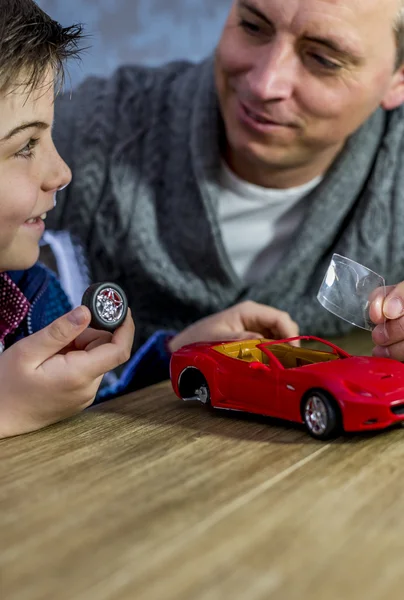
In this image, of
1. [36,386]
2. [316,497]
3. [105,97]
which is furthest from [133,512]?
[105,97]

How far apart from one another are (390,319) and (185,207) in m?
0.73

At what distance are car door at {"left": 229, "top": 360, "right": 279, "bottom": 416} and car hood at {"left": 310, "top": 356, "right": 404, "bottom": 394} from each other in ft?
0.18

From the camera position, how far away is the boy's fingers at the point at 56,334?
75 cm

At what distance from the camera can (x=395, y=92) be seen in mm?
1444

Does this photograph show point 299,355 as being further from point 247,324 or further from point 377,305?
point 247,324

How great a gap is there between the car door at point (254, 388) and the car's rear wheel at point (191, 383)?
0.20 ft

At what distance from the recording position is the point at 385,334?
2.93 feet

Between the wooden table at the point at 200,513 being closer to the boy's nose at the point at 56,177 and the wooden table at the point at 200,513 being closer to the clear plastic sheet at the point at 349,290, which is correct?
the clear plastic sheet at the point at 349,290

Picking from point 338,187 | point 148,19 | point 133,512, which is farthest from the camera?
point 148,19

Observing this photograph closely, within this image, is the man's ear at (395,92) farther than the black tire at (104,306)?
Yes

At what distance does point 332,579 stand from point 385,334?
1.59ft

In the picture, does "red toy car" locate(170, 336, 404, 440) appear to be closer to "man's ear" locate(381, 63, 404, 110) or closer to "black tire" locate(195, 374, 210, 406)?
"black tire" locate(195, 374, 210, 406)

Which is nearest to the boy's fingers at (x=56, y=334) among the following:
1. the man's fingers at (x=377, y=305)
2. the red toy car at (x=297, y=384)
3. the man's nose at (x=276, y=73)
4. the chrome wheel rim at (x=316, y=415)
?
the red toy car at (x=297, y=384)

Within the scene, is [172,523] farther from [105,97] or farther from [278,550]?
[105,97]
